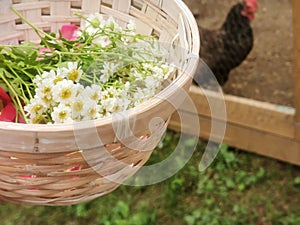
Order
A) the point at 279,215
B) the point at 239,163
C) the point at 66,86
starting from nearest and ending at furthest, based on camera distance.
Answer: the point at 66,86
the point at 279,215
the point at 239,163

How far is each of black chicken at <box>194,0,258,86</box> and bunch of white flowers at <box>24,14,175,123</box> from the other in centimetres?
88

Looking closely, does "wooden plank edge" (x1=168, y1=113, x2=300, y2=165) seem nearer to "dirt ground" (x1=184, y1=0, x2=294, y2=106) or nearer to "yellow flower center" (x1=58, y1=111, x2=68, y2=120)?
"dirt ground" (x1=184, y1=0, x2=294, y2=106)

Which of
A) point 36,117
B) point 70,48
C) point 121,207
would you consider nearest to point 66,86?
point 36,117

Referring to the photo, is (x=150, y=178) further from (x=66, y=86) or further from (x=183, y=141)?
(x=66, y=86)

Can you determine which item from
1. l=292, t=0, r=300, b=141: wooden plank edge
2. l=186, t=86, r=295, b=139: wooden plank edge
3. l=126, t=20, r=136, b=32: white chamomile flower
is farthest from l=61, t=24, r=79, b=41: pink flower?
l=186, t=86, r=295, b=139: wooden plank edge

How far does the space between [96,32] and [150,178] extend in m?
0.25

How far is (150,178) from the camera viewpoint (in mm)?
787

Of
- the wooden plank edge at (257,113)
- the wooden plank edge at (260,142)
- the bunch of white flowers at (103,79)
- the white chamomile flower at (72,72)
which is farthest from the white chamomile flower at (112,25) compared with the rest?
the wooden plank edge at (260,142)

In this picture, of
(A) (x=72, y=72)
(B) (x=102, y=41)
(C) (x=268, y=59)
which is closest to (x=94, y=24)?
(B) (x=102, y=41)

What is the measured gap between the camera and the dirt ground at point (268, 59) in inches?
71.0

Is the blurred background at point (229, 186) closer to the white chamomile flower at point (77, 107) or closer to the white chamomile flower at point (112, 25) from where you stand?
the white chamomile flower at point (112, 25)

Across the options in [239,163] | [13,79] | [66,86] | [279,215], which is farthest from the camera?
[239,163]

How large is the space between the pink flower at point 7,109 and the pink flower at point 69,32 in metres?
0.16

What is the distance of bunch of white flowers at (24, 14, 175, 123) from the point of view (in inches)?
27.6
